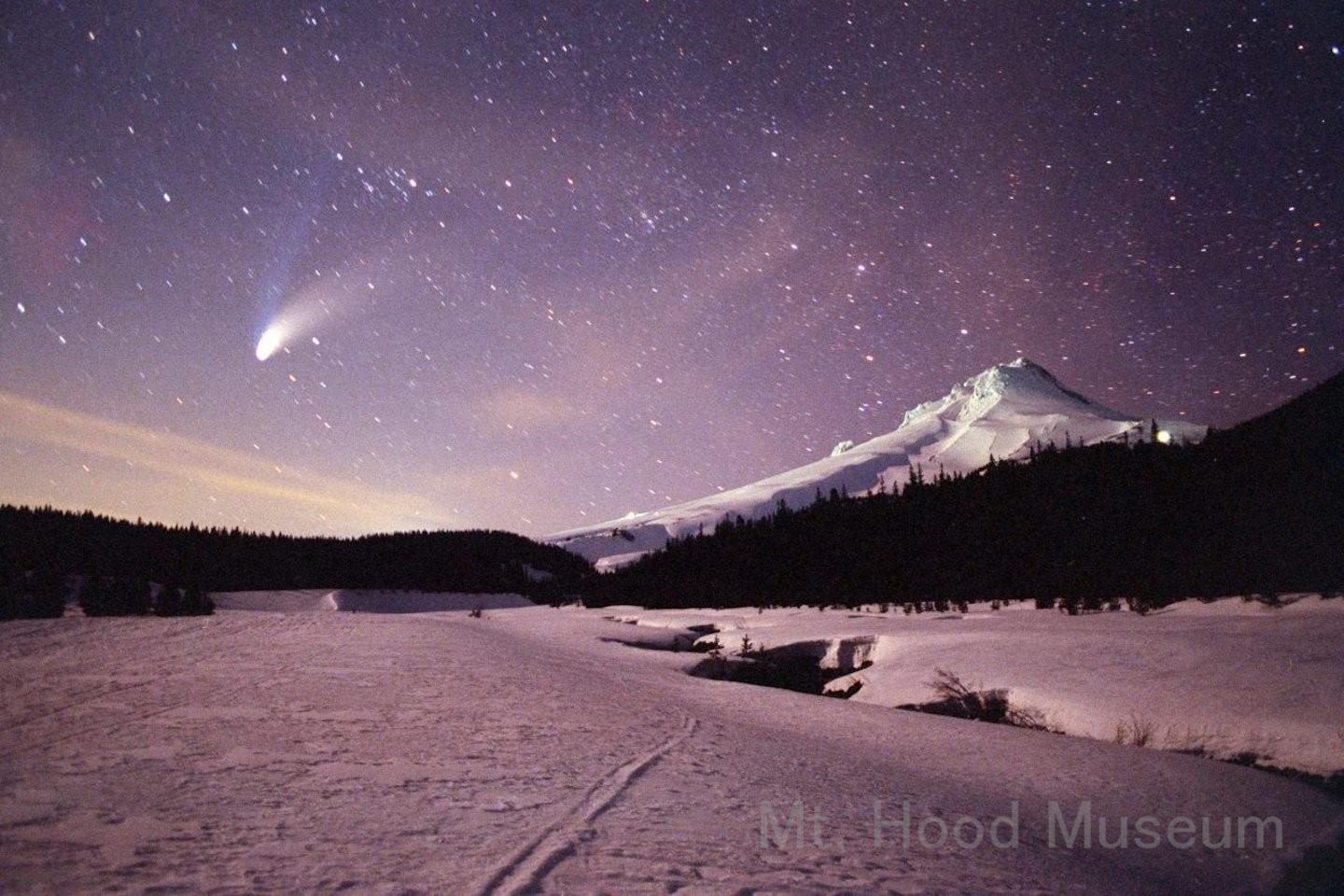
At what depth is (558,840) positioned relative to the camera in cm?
349

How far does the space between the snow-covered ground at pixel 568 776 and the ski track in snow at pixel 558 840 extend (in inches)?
0.9

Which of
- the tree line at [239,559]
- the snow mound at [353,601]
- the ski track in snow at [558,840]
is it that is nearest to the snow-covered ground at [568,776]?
the ski track in snow at [558,840]

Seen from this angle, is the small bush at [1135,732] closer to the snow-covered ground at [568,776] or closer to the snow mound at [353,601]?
the snow-covered ground at [568,776]

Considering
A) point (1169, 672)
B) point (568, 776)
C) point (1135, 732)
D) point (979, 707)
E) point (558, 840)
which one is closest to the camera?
point (558, 840)

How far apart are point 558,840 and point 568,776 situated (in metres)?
1.39

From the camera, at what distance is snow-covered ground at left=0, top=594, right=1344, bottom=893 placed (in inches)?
123

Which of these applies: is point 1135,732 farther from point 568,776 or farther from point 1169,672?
point 568,776

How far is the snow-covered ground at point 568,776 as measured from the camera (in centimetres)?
313

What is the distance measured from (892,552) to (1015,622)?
28181mm

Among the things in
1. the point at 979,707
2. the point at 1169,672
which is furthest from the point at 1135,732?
the point at 979,707

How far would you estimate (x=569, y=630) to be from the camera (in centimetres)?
2567

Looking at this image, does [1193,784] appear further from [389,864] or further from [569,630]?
[569,630]

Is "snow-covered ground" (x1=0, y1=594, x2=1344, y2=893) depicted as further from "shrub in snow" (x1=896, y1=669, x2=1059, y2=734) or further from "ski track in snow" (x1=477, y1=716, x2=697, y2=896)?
"shrub in snow" (x1=896, y1=669, x2=1059, y2=734)

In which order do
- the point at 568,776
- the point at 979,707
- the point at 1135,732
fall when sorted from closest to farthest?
the point at 568,776, the point at 1135,732, the point at 979,707
